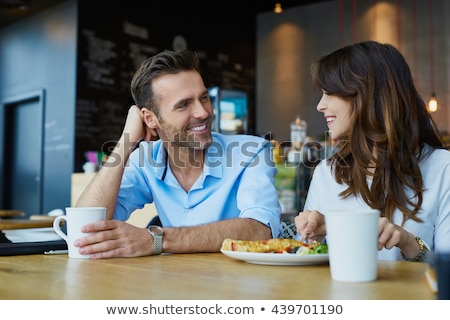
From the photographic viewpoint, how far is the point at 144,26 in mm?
6055

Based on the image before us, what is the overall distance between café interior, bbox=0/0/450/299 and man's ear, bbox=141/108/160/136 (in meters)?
2.12

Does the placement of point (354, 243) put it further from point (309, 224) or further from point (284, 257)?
point (309, 224)

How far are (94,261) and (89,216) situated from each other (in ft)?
0.35

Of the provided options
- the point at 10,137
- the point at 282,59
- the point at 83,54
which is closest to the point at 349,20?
the point at 282,59

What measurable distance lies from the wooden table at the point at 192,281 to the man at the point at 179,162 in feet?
1.69

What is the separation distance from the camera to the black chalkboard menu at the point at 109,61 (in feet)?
17.8

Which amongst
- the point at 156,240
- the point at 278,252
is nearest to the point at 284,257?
the point at 278,252

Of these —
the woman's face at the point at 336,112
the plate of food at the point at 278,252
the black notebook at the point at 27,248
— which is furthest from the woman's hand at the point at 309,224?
the black notebook at the point at 27,248

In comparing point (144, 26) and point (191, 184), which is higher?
point (144, 26)

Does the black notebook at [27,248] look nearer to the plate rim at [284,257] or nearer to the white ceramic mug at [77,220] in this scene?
the white ceramic mug at [77,220]

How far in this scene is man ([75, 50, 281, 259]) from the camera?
160 centimetres

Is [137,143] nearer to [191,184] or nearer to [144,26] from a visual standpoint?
[191,184]

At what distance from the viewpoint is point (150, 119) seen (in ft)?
5.70

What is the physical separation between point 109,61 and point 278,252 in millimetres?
4892
